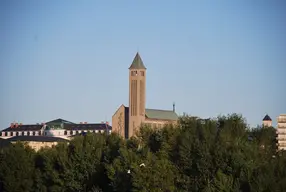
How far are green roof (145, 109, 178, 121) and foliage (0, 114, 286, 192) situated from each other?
93.6 metres

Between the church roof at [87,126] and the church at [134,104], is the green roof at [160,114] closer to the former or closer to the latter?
the church at [134,104]

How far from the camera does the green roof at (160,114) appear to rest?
17311 cm

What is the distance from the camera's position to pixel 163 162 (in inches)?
2275

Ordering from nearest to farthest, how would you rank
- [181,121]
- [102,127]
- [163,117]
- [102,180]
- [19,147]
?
[102,180]
[181,121]
[19,147]
[163,117]
[102,127]

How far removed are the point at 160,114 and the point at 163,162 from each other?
119 meters

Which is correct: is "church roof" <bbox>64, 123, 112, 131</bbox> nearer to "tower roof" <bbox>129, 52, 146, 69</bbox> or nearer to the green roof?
the green roof

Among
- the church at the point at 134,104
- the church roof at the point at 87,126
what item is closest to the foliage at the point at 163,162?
the church at the point at 134,104

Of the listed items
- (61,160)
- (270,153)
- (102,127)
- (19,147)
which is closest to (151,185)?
(270,153)

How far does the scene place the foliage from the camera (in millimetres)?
54719

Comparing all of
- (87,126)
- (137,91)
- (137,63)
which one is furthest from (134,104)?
(87,126)

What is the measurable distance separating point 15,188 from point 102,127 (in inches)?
4789

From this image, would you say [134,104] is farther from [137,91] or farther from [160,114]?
[160,114]

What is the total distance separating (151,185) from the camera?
55.4 m

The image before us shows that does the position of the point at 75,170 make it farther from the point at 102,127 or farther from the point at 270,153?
the point at 102,127
